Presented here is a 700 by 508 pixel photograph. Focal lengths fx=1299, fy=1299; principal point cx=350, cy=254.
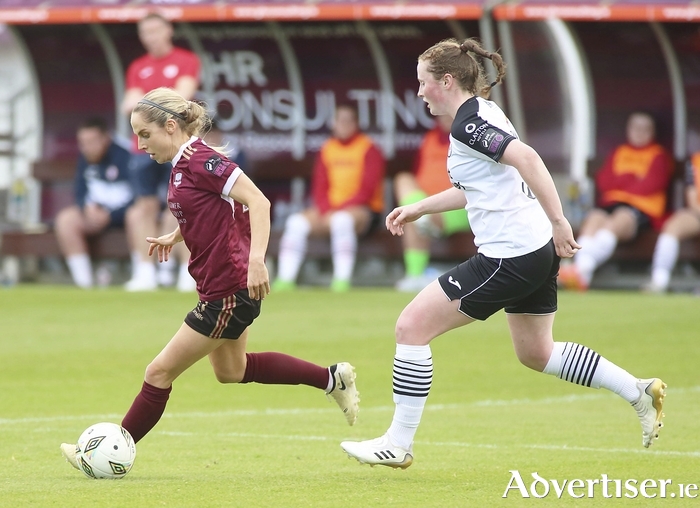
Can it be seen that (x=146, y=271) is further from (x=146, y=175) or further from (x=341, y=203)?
(x=341, y=203)

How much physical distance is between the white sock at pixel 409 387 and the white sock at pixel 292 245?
910 cm

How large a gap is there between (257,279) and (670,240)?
9075 mm

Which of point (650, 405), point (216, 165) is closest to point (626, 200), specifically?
point (650, 405)

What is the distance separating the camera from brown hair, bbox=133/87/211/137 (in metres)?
6.11

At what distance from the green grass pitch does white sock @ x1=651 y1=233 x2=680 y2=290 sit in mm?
371

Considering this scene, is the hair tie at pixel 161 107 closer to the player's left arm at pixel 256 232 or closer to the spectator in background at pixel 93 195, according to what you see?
the player's left arm at pixel 256 232

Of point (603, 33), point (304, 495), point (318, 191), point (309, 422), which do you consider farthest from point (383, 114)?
point (304, 495)

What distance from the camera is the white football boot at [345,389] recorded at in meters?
6.85

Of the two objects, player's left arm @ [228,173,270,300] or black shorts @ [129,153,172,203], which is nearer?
player's left arm @ [228,173,270,300]

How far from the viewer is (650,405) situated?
6238 millimetres

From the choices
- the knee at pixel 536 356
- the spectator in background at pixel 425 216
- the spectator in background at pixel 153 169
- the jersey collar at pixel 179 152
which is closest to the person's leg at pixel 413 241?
the spectator in background at pixel 425 216

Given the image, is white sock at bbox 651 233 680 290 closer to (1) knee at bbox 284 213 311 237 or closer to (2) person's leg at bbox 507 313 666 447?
(1) knee at bbox 284 213 311 237

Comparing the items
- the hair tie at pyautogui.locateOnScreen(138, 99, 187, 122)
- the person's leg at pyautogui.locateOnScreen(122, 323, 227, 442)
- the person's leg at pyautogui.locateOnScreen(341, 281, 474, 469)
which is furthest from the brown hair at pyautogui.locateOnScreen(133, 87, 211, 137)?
the person's leg at pyautogui.locateOnScreen(341, 281, 474, 469)

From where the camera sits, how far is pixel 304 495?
18.1ft
